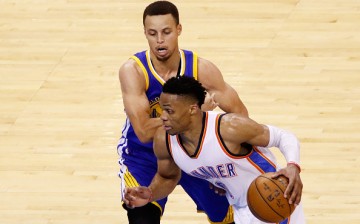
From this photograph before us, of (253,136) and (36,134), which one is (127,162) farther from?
(36,134)

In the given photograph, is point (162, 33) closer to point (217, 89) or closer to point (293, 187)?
point (217, 89)

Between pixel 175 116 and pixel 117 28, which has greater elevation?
pixel 175 116

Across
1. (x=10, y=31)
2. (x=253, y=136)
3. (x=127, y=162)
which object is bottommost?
(x=10, y=31)

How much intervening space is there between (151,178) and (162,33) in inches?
41.0

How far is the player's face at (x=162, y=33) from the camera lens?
24.6 feet

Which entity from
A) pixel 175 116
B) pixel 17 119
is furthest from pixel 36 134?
pixel 175 116

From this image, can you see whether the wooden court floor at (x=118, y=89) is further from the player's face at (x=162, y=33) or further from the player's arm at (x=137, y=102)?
the player's face at (x=162, y=33)

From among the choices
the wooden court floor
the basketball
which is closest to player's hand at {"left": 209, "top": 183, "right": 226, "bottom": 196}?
the basketball

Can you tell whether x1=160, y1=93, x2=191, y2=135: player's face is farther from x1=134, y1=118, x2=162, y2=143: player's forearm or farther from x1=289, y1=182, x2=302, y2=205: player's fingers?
x1=289, y1=182, x2=302, y2=205: player's fingers

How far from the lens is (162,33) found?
7.50m

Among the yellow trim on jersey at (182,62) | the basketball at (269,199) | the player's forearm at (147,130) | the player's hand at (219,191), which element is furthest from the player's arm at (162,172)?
the basketball at (269,199)

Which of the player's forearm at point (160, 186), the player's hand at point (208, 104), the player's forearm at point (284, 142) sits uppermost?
the player's hand at point (208, 104)

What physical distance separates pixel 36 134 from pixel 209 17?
321 cm

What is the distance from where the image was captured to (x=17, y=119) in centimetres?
1084
